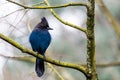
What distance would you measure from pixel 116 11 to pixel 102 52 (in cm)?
226

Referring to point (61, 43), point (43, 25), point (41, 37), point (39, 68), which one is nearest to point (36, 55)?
point (39, 68)

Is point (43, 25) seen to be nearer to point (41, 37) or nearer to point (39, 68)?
point (41, 37)

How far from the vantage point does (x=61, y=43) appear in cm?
1551

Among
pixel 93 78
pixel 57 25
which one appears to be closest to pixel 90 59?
pixel 93 78

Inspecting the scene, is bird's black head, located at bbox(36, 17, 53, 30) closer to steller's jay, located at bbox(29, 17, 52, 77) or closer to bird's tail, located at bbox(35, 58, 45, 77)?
steller's jay, located at bbox(29, 17, 52, 77)

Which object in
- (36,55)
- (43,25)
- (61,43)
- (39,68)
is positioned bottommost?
(61,43)

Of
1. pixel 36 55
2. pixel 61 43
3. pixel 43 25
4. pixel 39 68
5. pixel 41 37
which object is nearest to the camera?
pixel 36 55

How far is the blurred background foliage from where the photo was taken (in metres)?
6.66

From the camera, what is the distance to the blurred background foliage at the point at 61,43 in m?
6.66

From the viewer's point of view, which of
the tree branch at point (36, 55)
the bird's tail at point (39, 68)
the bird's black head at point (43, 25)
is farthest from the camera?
the bird's black head at point (43, 25)

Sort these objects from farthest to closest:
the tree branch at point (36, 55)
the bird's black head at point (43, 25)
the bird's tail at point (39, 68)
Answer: the bird's black head at point (43, 25)
the bird's tail at point (39, 68)
the tree branch at point (36, 55)

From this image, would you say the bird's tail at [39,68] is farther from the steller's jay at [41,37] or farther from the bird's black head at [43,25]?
the bird's black head at [43,25]

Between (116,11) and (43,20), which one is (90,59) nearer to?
(43,20)

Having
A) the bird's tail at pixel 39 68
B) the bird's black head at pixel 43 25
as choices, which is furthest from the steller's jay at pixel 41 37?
the bird's tail at pixel 39 68
